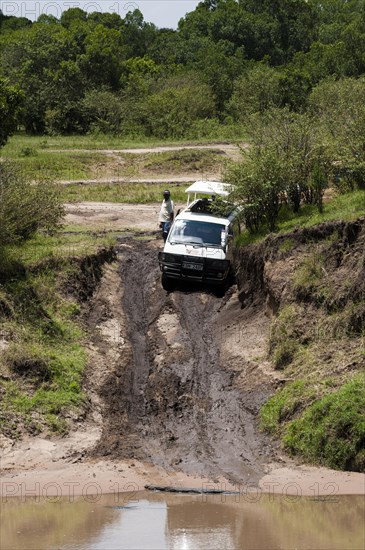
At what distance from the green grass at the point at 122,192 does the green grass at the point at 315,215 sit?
803 cm

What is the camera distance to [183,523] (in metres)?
14.8

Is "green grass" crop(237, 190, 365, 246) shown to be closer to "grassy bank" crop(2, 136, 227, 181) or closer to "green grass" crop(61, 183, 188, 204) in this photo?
"green grass" crop(61, 183, 188, 204)

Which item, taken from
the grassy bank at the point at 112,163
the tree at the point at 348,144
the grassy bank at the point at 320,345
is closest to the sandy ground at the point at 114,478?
the grassy bank at the point at 320,345

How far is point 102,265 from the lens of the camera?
25.0 m

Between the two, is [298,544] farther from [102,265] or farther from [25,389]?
[102,265]

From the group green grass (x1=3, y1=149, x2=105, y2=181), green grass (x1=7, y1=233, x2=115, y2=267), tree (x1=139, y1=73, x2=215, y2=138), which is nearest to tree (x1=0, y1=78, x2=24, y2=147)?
green grass (x1=3, y1=149, x2=105, y2=181)

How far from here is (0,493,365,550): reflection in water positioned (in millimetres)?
14047

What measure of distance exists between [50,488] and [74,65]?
40117 millimetres

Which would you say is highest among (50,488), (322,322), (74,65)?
(74,65)

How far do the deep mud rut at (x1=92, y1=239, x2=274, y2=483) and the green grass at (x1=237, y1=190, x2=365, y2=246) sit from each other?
1.63 m

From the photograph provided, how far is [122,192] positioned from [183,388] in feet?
51.9

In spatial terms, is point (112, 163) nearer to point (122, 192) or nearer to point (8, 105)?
point (122, 192)

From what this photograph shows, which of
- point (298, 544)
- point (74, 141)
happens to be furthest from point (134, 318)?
point (74, 141)

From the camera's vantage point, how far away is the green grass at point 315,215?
21.7 metres
